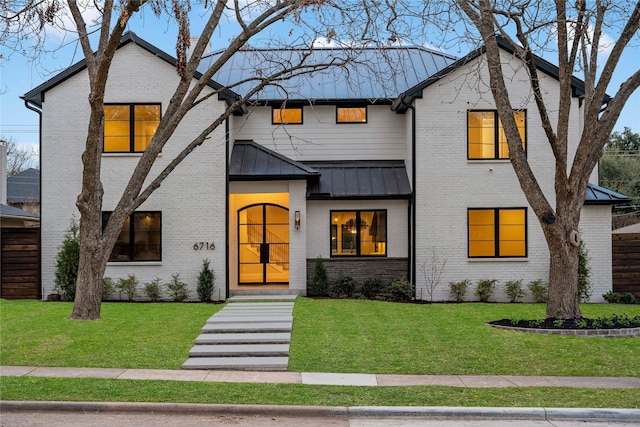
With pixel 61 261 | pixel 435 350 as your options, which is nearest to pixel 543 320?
pixel 435 350

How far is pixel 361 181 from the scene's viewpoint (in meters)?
18.9

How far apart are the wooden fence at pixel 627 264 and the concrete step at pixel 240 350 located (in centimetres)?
1140

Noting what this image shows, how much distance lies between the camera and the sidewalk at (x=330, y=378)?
31.4ft

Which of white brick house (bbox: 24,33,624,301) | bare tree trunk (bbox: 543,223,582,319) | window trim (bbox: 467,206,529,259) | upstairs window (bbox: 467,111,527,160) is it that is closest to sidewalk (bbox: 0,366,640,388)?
bare tree trunk (bbox: 543,223,582,319)

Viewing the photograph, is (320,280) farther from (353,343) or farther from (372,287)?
(353,343)

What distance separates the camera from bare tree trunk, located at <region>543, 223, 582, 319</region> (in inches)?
520

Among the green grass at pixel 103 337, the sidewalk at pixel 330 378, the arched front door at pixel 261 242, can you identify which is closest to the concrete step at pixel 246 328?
the green grass at pixel 103 337

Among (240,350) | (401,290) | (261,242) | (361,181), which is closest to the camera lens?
(240,350)

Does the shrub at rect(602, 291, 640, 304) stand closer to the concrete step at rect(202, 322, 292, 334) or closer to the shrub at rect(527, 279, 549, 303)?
the shrub at rect(527, 279, 549, 303)

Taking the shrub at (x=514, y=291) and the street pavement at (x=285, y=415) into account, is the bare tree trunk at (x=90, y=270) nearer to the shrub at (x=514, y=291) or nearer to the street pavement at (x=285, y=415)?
the street pavement at (x=285, y=415)

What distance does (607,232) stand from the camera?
60.0ft

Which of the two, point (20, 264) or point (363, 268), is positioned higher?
point (20, 264)

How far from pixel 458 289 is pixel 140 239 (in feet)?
30.1

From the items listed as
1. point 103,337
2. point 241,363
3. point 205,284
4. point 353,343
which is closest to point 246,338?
point 241,363
